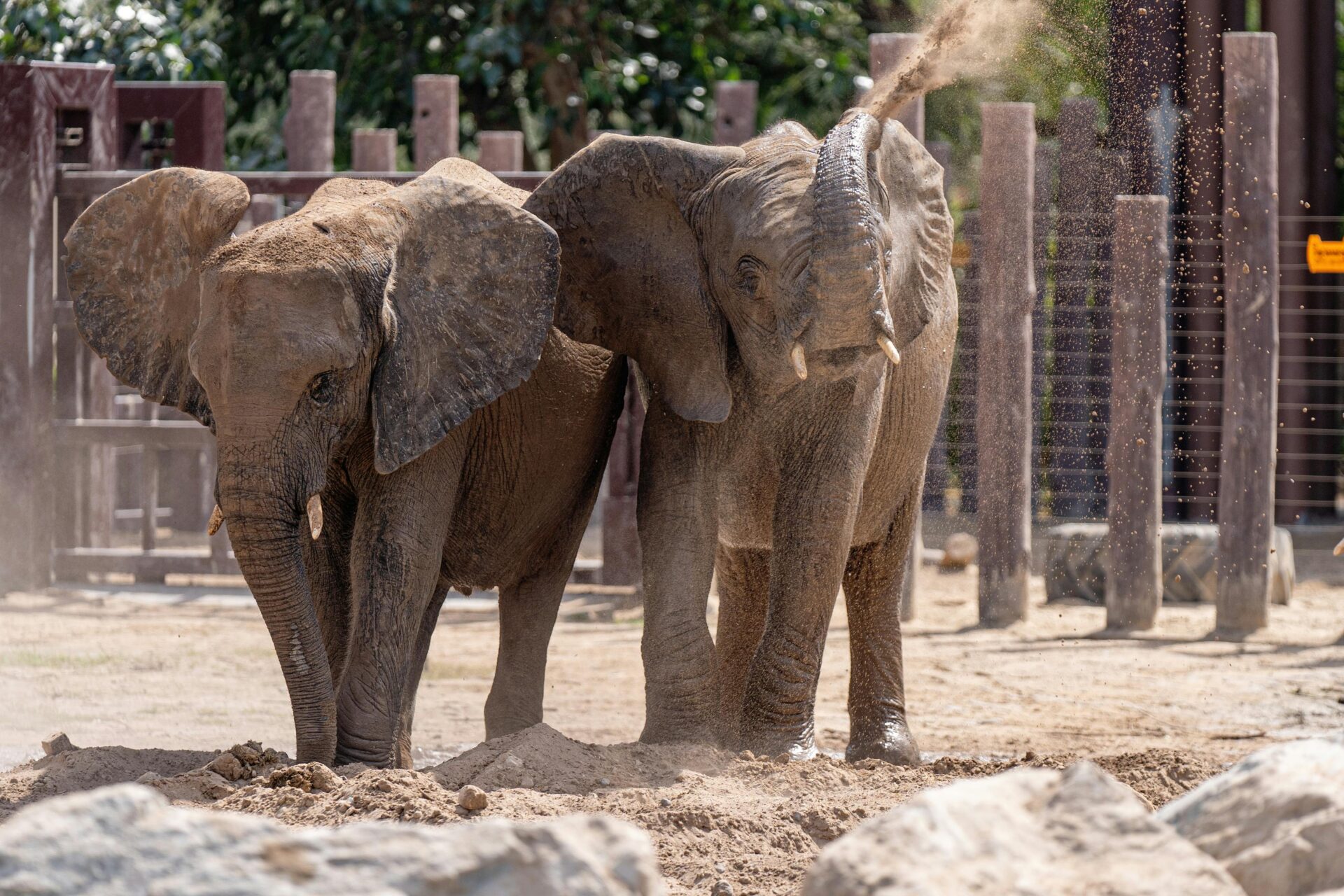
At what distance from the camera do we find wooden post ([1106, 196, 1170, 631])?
949 centimetres

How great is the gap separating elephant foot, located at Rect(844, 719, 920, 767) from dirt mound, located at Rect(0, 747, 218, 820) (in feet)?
7.59

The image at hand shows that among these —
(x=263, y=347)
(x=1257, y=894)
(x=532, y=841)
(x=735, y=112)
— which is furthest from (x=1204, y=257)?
A: (x=532, y=841)

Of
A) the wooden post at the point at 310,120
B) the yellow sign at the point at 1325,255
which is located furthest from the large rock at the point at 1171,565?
the wooden post at the point at 310,120

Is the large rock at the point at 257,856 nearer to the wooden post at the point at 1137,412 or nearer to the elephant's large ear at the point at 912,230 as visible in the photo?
the elephant's large ear at the point at 912,230

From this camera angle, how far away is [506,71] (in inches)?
599

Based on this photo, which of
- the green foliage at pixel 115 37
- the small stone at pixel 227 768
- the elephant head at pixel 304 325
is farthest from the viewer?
the green foliage at pixel 115 37

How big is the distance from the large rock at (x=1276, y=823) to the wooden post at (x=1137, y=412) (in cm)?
640

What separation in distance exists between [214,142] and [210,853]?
Answer: 9.74 metres

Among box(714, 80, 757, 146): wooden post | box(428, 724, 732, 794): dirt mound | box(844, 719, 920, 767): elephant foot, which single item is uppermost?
box(714, 80, 757, 146): wooden post

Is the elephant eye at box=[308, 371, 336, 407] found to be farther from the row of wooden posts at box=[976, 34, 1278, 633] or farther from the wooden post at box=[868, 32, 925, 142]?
the row of wooden posts at box=[976, 34, 1278, 633]

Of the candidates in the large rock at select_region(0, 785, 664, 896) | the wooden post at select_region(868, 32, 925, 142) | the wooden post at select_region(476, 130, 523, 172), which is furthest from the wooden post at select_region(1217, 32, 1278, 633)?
the large rock at select_region(0, 785, 664, 896)

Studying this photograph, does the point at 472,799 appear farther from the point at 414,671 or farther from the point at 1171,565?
the point at 1171,565

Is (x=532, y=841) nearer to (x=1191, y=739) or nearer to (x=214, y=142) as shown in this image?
(x=1191, y=739)

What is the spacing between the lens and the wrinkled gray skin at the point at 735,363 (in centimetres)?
532
